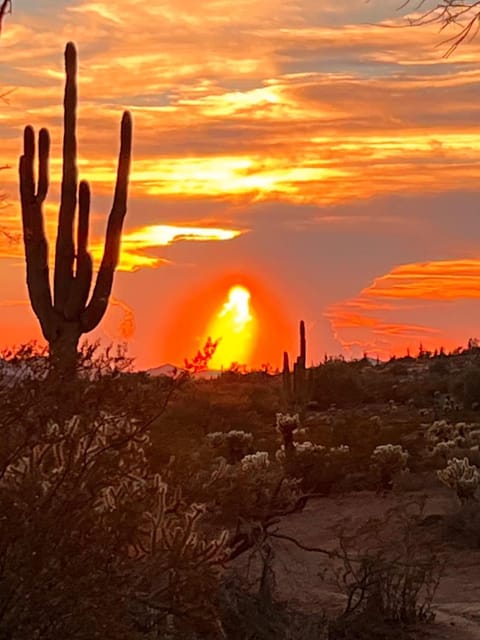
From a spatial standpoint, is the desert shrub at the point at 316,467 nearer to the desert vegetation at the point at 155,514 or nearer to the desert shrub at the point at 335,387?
the desert vegetation at the point at 155,514

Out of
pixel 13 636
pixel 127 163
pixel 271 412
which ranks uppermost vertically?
pixel 127 163

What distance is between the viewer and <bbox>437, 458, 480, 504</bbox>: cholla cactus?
1867 centimetres

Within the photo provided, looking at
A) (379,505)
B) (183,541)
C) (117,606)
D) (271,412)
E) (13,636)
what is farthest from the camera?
(271,412)

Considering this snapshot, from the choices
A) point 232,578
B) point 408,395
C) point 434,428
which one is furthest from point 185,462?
point 408,395

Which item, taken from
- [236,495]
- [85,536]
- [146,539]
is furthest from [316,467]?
[85,536]

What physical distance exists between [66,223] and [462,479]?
685cm

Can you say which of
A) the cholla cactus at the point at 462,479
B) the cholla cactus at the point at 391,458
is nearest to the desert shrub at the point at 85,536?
the cholla cactus at the point at 462,479

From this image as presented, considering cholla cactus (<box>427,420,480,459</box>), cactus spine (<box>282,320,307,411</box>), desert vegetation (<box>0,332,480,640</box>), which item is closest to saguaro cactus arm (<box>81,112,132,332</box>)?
desert vegetation (<box>0,332,480,640</box>)

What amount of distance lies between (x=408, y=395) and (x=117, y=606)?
35.3 meters

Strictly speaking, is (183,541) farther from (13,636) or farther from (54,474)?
(13,636)

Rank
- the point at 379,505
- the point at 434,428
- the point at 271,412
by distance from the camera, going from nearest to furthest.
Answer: the point at 379,505
the point at 434,428
the point at 271,412

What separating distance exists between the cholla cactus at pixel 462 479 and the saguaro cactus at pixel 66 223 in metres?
5.94

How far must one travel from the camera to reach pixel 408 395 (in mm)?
41562

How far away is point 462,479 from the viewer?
18797 mm
